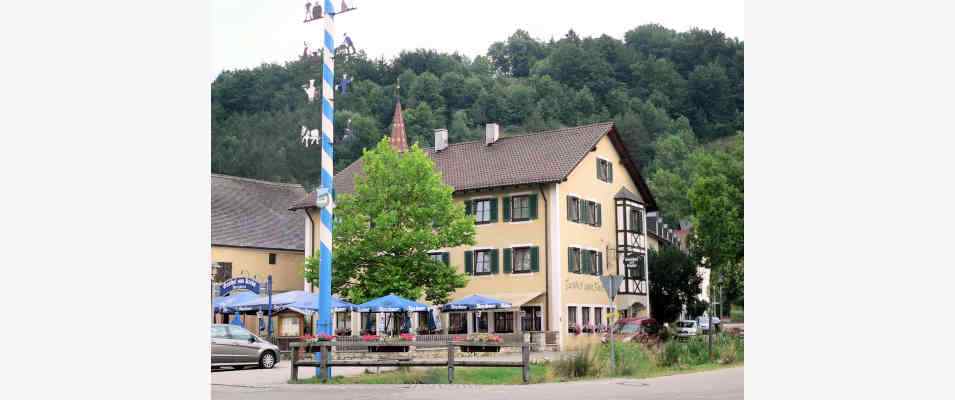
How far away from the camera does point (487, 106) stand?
195 feet

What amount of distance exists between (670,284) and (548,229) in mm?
12078

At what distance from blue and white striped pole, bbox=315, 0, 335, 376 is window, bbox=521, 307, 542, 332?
19898 mm

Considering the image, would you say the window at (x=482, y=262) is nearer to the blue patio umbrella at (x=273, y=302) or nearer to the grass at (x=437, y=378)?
the blue patio umbrella at (x=273, y=302)

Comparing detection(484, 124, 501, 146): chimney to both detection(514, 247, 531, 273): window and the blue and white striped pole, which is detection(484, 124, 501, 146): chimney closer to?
detection(514, 247, 531, 273): window

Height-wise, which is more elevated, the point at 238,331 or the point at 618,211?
the point at 618,211

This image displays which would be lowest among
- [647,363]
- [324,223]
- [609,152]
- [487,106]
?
[647,363]

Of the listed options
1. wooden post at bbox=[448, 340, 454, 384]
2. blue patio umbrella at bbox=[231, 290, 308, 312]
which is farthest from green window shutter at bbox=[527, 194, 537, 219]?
wooden post at bbox=[448, 340, 454, 384]

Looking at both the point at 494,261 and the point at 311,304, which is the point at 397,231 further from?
the point at 494,261

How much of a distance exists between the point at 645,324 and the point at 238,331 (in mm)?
17030

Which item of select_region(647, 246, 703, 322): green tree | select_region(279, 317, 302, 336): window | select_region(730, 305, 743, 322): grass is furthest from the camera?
select_region(730, 305, 743, 322): grass

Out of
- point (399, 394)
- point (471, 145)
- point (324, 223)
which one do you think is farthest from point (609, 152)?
point (399, 394)

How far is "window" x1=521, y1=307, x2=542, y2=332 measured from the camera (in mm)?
38094

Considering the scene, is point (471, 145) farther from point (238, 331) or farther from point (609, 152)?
point (238, 331)
